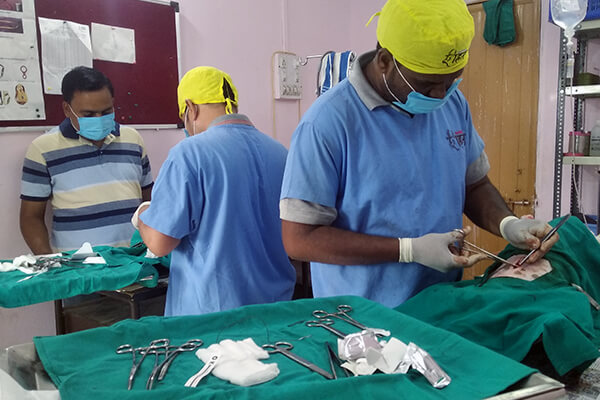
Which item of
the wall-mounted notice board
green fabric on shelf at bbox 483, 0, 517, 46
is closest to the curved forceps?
the wall-mounted notice board

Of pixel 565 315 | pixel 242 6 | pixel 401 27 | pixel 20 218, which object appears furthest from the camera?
pixel 242 6

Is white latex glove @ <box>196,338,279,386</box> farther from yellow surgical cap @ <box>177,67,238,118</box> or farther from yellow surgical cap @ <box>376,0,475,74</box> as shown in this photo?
yellow surgical cap @ <box>177,67,238,118</box>

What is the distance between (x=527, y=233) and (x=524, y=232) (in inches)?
0.4

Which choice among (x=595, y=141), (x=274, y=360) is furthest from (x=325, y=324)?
(x=595, y=141)

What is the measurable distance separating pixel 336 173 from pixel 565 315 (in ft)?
2.09

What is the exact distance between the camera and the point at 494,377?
792mm

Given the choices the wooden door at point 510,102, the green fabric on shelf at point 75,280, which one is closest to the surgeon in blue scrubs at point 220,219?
the green fabric on shelf at point 75,280

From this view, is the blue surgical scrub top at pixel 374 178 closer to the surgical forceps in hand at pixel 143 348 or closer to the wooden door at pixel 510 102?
the surgical forceps in hand at pixel 143 348

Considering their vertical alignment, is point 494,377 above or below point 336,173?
below

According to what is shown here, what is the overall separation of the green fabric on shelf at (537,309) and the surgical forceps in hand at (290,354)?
38 centimetres

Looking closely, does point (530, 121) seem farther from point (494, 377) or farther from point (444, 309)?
point (494, 377)

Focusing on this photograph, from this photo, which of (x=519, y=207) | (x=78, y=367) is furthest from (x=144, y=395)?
(x=519, y=207)

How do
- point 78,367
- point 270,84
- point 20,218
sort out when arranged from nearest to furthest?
1. point 78,367
2. point 20,218
3. point 270,84

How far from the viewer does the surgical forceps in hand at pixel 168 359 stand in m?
0.80
